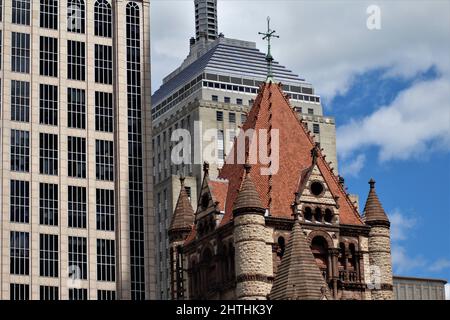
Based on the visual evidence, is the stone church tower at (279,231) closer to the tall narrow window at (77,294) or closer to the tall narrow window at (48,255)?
the tall narrow window at (77,294)

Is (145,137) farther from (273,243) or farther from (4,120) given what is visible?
(273,243)

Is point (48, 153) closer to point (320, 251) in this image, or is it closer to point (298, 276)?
point (320, 251)

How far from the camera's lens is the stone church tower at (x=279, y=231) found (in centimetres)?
9750

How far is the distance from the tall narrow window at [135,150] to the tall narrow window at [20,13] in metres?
9.67

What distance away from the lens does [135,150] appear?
434 feet

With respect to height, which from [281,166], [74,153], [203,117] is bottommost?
[281,166]

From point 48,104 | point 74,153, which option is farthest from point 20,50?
point 74,153

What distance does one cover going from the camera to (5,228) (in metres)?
126

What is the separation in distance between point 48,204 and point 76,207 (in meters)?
2.55

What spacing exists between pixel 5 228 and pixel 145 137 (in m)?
16.3

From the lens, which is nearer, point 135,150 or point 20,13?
point 20,13

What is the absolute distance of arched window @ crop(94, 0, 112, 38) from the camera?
134 metres

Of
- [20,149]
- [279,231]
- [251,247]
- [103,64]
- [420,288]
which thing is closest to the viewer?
[251,247]
